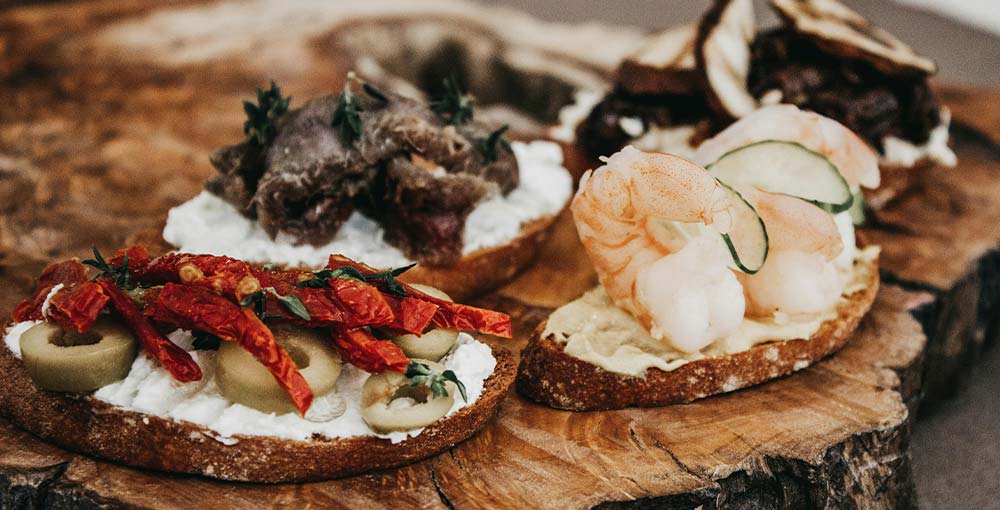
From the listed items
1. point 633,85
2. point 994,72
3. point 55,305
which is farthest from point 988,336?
point 994,72

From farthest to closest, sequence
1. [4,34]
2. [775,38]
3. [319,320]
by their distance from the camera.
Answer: [4,34] < [775,38] < [319,320]

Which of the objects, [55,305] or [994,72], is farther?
[994,72]

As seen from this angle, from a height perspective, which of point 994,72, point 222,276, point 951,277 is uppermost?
point 222,276

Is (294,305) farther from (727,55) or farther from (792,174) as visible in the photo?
(727,55)

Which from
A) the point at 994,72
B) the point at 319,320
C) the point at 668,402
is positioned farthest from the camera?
the point at 994,72

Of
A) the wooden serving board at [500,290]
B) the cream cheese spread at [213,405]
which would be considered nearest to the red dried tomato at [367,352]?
the cream cheese spread at [213,405]

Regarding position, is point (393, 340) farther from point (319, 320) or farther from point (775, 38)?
point (775, 38)

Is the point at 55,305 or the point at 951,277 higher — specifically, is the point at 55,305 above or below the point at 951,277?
above
